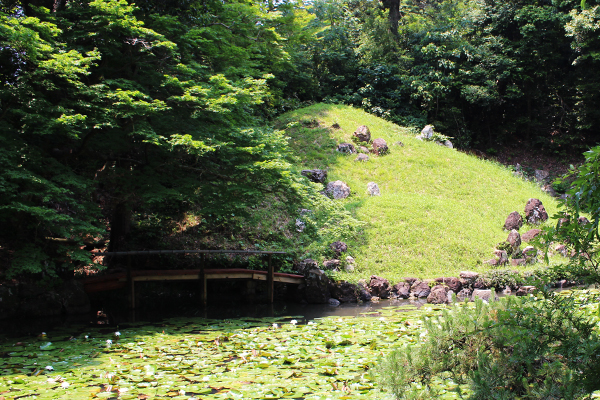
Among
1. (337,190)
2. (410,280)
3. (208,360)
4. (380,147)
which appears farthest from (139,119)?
(380,147)

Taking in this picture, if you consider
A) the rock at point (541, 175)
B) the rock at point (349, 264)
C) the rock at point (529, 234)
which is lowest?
the rock at point (349, 264)

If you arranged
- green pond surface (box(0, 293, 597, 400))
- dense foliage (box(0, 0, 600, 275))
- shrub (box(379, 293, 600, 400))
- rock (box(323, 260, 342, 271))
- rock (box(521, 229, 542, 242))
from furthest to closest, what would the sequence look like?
rock (box(521, 229, 542, 242)), rock (box(323, 260, 342, 271)), dense foliage (box(0, 0, 600, 275)), green pond surface (box(0, 293, 597, 400)), shrub (box(379, 293, 600, 400))

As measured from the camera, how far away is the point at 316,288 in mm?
9641

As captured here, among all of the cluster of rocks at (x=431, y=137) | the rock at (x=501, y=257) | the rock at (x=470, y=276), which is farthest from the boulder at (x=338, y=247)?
the cluster of rocks at (x=431, y=137)

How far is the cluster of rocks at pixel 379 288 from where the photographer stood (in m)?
9.65

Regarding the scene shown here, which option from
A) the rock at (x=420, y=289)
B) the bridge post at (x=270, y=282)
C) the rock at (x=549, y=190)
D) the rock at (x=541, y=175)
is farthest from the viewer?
the rock at (x=541, y=175)

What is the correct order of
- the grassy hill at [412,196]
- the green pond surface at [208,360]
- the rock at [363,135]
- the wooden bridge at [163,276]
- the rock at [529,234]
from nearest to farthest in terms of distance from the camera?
the green pond surface at [208,360] → the wooden bridge at [163,276] → the grassy hill at [412,196] → the rock at [529,234] → the rock at [363,135]

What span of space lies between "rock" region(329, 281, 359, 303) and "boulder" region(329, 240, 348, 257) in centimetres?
201

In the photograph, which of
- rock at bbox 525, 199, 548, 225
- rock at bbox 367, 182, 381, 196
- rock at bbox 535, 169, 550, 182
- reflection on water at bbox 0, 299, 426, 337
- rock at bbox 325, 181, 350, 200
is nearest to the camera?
reflection on water at bbox 0, 299, 426, 337

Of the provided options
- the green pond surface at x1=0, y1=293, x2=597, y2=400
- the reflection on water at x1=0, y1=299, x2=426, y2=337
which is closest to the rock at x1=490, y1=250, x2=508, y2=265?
the reflection on water at x1=0, y1=299, x2=426, y2=337

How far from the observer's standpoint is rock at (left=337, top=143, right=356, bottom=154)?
1739 centimetres

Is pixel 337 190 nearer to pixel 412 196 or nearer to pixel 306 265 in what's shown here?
pixel 412 196

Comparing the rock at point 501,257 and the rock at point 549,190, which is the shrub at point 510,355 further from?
the rock at point 549,190

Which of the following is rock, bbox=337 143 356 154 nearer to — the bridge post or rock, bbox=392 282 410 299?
rock, bbox=392 282 410 299
